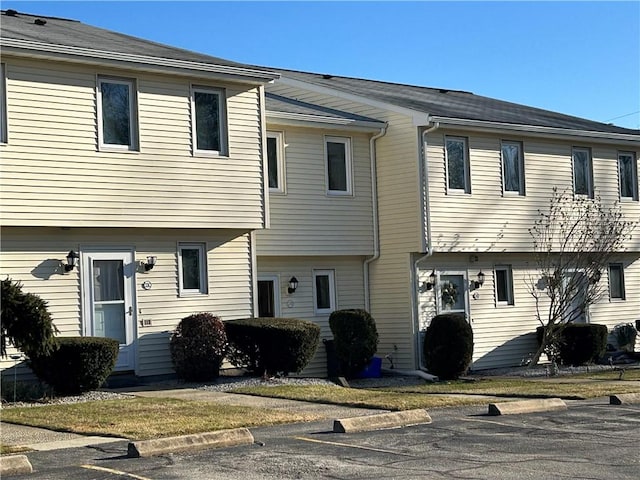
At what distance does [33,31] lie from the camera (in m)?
18.7

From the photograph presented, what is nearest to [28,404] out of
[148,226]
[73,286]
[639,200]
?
[73,286]

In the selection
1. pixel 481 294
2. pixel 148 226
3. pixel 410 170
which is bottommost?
pixel 481 294

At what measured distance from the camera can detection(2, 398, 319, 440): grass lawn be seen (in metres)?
12.3

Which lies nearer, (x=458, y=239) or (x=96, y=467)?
(x=96, y=467)

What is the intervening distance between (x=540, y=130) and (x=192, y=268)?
965 cm

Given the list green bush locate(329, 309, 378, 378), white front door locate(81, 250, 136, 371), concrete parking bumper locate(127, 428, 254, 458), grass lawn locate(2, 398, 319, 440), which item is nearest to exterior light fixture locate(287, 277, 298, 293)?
green bush locate(329, 309, 378, 378)

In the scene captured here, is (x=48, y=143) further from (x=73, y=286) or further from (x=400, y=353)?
(x=400, y=353)

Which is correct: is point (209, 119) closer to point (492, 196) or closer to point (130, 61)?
point (130, 61)

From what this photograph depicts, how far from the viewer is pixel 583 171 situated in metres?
26.0

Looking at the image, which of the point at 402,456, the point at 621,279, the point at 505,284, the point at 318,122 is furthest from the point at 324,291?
the point at 402,456

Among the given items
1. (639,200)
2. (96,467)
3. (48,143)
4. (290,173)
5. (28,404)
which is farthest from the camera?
(639,200)

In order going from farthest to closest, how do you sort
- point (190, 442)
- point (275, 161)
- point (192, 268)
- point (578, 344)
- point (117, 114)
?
point (578, 344), point (275, 161), point (192, 268), point (117, 114), point (190, 442)

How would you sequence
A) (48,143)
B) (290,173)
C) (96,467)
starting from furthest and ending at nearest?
(290,173)
(48,143)
(96,467)

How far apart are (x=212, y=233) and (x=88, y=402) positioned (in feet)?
17.3
